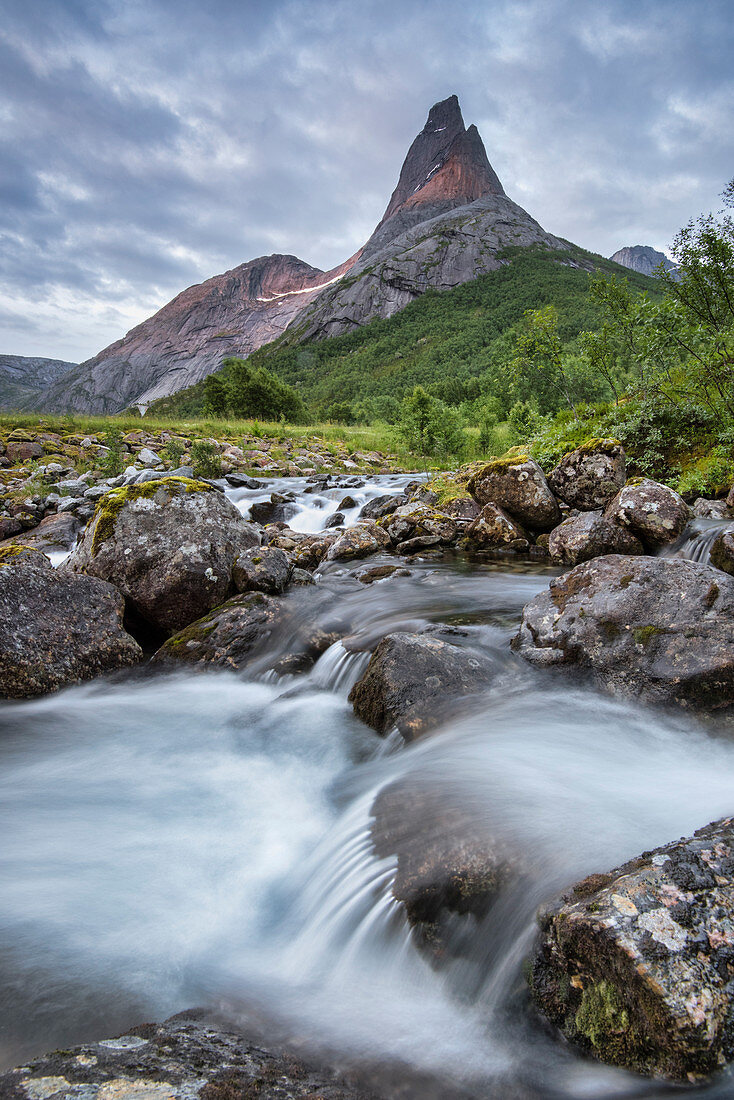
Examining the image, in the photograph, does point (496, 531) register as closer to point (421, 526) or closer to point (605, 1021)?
point (421, 526)

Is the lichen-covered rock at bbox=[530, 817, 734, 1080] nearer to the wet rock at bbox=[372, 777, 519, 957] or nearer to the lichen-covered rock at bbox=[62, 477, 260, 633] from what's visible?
the wet rock at bbox=[372, 777, 519, 957]

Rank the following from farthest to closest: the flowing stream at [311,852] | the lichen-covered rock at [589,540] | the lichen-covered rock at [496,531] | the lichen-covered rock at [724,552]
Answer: the lichen-covered rock at [496,531] → the lichen-covered rock at [589,540] → the lichen-covered rock at [724,552] → the flowing stream at [311,852]

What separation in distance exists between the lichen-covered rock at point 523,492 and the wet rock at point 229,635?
21.1 feet

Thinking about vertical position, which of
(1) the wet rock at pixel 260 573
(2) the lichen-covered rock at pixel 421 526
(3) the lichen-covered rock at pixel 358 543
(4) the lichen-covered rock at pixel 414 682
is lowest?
(4) the lichen-covered rock at pixel 414 682

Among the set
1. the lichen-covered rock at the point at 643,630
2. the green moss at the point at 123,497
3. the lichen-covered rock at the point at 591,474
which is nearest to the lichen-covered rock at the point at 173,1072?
the lichen-covered rock at the point at 643,630

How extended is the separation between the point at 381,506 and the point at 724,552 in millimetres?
8776

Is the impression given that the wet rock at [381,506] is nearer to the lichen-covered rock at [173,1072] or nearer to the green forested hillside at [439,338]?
the lichen-covered rock at [173,1072]

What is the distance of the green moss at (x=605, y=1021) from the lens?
161 centimetres

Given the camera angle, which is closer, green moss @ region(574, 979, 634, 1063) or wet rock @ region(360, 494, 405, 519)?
green moss @ region(574, 979, 634, 1063)

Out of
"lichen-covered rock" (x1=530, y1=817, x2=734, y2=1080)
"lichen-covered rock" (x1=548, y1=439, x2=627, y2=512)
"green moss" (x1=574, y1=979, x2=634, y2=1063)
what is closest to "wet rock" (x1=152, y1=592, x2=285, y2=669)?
"lichen-covered rock" (x1=530, y1=817, x2=734, y2=1080)

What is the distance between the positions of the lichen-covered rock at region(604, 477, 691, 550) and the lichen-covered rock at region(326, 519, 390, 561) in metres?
4.70

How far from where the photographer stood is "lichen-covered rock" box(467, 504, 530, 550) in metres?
10.5

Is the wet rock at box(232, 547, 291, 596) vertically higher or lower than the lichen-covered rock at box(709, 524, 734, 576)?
lower

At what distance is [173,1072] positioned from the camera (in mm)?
1437
